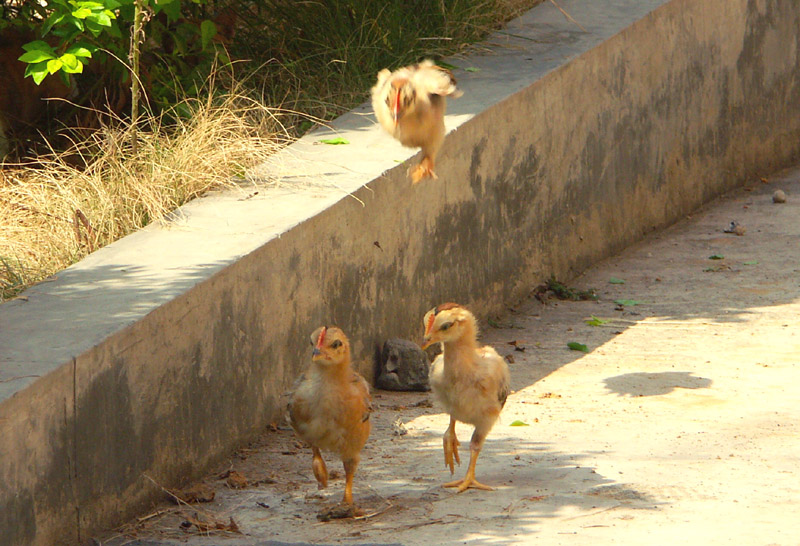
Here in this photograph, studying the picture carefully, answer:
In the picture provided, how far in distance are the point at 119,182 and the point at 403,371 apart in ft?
6.83

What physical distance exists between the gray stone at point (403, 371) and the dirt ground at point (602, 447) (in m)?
0.08

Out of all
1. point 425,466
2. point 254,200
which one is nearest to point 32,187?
point 254,200

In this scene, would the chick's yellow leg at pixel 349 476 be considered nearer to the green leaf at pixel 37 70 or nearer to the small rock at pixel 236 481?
the small rock at pixel 236 481

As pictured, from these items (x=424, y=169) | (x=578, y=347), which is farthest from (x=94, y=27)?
(x=578, y=347)

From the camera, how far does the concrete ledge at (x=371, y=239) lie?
530cm

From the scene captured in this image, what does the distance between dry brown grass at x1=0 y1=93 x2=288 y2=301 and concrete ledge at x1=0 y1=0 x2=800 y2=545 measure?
242 mm

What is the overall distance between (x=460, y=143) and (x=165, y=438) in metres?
3.70

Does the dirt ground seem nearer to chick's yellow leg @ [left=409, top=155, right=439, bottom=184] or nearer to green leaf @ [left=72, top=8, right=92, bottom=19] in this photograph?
chick's yellow leg @ [left=409, top=155, right=439, bottom=184]

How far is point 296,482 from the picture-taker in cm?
614

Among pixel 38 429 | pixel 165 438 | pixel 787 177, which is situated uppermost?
pixel 38 429

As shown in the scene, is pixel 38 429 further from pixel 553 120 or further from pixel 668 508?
pixel 553 120

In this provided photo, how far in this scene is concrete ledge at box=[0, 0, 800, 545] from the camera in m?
5.30

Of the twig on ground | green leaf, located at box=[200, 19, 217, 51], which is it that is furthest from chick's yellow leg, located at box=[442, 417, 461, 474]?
the twig on ground

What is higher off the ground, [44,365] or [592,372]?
[44,365]
